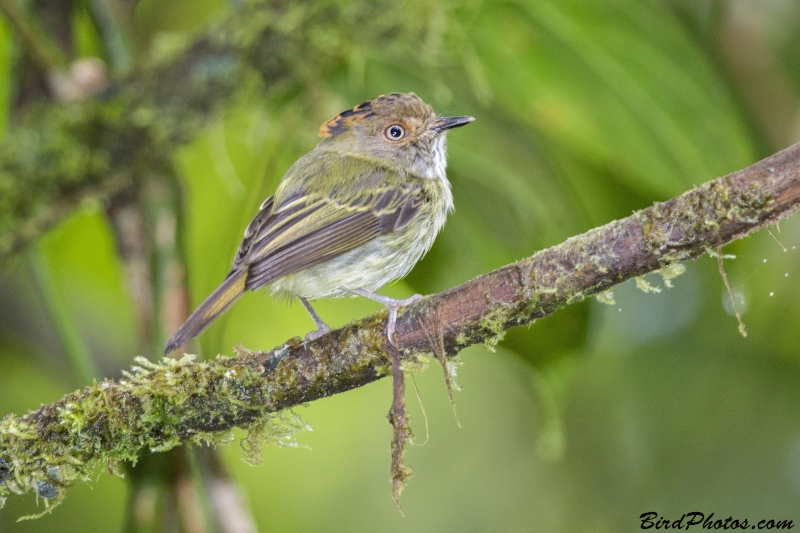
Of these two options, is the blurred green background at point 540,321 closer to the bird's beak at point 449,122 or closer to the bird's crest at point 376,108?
the bird's beak at point 449,122

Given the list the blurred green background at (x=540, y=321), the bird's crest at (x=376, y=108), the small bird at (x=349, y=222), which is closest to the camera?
the small bird at (x=349, y=222)

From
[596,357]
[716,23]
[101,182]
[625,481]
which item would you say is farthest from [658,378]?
[101,182]

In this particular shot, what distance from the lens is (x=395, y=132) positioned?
10.4 feet

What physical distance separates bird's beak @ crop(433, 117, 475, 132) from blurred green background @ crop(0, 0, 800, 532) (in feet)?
0.24

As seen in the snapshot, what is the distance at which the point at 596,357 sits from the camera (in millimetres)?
4262

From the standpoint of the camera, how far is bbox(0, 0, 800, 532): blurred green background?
9.07 ft

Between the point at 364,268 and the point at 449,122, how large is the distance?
726 mm

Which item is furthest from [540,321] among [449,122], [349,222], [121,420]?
[121,420]

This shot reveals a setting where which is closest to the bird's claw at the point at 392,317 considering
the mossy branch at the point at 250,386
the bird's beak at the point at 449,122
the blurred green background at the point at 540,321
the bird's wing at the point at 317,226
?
the mossy branch at the point at 250,386

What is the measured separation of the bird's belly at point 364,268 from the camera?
8.56 feet

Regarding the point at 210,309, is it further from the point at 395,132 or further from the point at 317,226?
the point at 395,132

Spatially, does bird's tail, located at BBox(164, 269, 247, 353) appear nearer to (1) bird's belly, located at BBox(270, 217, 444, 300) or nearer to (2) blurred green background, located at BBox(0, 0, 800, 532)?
(1) bird's belly, located at BBox(270, 217, 444, 300)

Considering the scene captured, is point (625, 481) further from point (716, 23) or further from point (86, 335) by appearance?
point (86, 335)

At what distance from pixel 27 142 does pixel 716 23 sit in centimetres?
332
